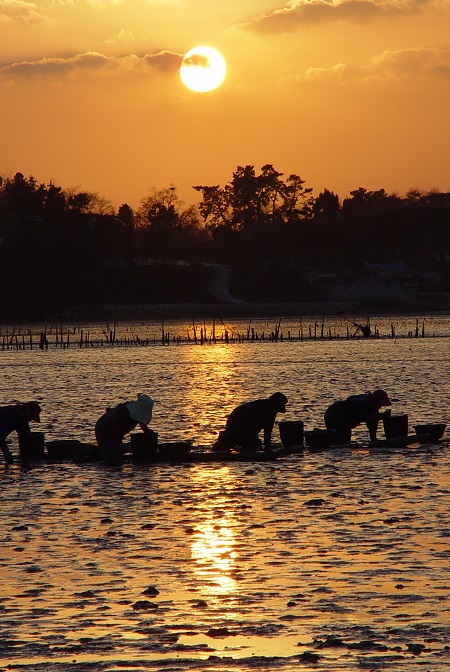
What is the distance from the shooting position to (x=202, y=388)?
138 feet

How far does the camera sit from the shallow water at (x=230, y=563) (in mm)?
9758

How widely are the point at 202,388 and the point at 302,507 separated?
1030 inches

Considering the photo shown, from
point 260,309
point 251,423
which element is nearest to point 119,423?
point 251,423

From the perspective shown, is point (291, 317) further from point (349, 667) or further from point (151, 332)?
point (349, 667)

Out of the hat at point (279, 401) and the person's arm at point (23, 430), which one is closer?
the hat at point (279, 401)

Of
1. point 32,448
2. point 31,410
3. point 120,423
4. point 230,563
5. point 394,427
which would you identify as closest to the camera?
point 230,563

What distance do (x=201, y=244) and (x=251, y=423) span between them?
487 feet

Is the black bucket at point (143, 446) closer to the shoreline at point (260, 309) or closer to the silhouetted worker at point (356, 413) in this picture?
the silhouetted worker at point (356, 413)

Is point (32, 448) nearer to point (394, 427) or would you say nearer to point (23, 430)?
point (23, 430)

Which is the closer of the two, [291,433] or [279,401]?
[279,401]

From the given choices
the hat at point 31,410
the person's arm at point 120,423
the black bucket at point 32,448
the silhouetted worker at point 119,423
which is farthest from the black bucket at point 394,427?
the hat at point 31,410

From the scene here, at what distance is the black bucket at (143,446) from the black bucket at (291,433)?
2537mm

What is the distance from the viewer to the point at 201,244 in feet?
552

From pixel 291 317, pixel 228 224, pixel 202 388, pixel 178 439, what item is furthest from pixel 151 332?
pixel 178 439
